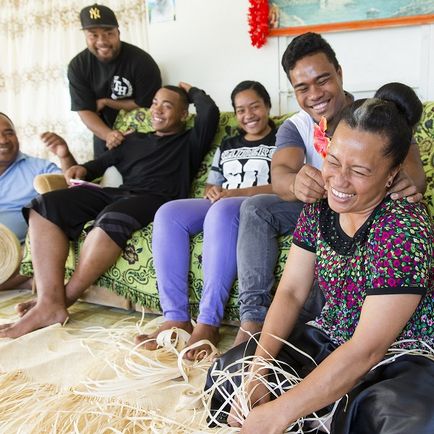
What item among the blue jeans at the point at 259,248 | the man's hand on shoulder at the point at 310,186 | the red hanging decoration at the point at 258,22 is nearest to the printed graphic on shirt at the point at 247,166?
the blue jeans at the point at 259,248

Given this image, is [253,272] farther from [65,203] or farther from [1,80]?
[1,80]

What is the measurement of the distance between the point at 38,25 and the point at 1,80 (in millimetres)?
609

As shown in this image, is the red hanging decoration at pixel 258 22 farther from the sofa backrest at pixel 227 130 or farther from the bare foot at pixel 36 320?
the bare foot at pixel 36 320

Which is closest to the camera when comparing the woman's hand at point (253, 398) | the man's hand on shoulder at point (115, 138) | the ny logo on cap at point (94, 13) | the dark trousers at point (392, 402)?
the dark trousers at point (392, 402)

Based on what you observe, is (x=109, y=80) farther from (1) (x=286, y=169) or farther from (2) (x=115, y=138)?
(1) (x=286, y=169)

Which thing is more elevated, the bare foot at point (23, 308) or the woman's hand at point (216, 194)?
the woman's hand at point (216, 194)

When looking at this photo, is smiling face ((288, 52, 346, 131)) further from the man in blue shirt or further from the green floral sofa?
the man in blue shirt

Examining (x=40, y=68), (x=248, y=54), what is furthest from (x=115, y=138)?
(x=40, y=68)

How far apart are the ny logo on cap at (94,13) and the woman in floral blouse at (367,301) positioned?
2.16 metres

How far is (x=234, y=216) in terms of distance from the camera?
1805 millimetres

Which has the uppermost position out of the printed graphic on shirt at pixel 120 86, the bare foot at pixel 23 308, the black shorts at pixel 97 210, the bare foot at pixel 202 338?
the printed graphic on shirt at pixel 120 86

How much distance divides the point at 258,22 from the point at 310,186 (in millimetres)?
2112

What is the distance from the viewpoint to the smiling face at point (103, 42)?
9.24ft

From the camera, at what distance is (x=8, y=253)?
2.41 metres
